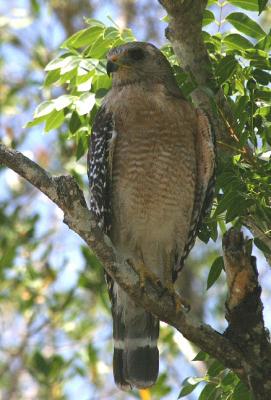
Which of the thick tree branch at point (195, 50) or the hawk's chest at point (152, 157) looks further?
the hawk's chest at point (152, 157)

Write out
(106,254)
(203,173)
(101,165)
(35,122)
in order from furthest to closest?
(203,173), (101,165), (35,122), (106,254)

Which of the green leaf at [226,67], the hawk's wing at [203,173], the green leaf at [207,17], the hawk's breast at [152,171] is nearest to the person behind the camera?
the green leaf at [226,67]

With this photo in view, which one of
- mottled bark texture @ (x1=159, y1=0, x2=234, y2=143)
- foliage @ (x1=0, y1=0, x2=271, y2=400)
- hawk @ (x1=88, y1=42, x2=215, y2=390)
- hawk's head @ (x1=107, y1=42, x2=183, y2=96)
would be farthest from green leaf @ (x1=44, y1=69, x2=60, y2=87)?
mottled bark texture @ (x1=159, y1=0, x2=234, y2=143)

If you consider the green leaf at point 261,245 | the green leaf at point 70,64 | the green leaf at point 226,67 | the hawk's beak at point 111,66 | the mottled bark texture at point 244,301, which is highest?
the hawk's beak at point 111,66

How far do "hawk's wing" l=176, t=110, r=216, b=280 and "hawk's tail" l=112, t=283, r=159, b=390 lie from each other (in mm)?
578

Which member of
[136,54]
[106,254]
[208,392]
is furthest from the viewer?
[136,54]

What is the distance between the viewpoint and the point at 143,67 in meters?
5.74

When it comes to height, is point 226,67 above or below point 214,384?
above

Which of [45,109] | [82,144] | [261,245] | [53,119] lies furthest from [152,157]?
[261,245]

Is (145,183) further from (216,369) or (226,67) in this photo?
(216,369)

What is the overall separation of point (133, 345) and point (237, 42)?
6.91 feet

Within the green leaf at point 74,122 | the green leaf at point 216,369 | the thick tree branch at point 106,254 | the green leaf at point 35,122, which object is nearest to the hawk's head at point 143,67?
the green leaf at point 74,122

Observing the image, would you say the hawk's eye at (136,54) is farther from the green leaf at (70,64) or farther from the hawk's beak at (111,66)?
the green leaf at (70,64)

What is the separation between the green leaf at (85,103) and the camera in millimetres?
4707
